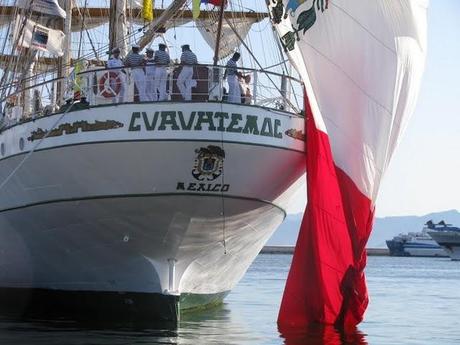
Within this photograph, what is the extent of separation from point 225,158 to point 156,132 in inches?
56.1

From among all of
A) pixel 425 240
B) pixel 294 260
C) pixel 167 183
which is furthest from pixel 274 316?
pixel 425 240

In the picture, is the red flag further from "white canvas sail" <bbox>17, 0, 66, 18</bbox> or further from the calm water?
"white canvas sail" <bbox>17, 0, 66, 18</bbox>

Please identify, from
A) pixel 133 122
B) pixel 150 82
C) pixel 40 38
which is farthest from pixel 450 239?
pixel 133 122

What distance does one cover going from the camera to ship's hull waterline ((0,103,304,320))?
21.5 metres

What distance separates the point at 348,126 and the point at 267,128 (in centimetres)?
158

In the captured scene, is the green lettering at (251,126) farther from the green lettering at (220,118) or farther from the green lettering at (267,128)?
the green lettering at (220,118)

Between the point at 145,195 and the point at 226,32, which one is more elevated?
the point at 226,32

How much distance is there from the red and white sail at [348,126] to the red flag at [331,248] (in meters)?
0.02

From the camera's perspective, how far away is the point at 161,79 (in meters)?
22.1

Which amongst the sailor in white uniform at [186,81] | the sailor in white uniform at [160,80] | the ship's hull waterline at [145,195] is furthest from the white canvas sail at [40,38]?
the sailor in white uniform at [186,81]

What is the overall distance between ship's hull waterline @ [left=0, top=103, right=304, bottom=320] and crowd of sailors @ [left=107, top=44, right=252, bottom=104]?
691 mm

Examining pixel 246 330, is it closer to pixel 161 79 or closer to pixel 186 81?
pixel 186 81

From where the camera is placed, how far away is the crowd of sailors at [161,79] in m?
22.0

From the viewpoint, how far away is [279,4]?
22.8 meters
